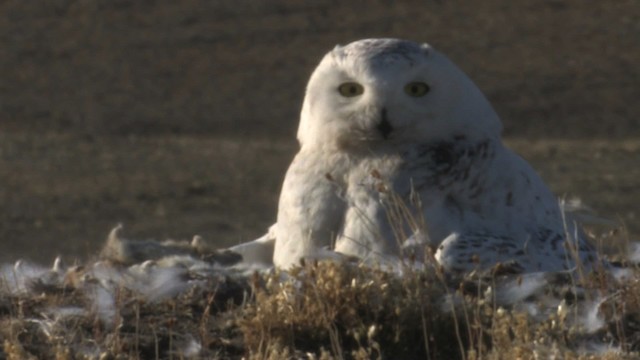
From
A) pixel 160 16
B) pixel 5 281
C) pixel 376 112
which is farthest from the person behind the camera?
pixel 160 16

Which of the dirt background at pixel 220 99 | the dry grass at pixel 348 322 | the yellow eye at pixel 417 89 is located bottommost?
the dirt background at pixel 220 99

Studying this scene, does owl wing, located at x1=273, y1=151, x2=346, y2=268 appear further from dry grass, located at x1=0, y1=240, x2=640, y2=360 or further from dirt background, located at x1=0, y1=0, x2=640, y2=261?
dirt background, located at x1=0, y1=0, x2=640, y2=261

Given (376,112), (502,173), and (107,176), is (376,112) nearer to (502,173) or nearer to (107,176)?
(502,173)

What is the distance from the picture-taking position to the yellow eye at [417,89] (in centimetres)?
680

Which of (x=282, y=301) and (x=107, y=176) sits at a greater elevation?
(x=282, y=301)

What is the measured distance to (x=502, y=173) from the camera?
6840mm

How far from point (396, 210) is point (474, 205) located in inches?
20.5

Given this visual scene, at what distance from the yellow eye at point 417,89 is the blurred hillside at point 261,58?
2071 centimetres

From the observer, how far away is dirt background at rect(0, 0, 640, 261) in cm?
2123

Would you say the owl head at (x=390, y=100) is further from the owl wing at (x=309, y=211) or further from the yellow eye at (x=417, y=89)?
the owl wing at (x=309, y=211)

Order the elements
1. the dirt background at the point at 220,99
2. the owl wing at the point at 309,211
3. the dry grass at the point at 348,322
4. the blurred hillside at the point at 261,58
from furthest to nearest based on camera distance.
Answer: the blurred hillside at the point at 261,58 → the dirt background at the point at 220,99 → the owl wing at the point at 309,211 → the dry grass at the point at 348,322

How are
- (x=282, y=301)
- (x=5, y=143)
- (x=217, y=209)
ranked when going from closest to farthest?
(x=282, y=301)
(x=217, y=209)
(x=5, y=143)

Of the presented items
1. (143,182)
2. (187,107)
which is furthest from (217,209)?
(187,107)

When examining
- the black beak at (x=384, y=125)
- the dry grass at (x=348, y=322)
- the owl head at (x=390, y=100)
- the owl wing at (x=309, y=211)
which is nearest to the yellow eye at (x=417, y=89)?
the owl head at (x=390, y=100)
